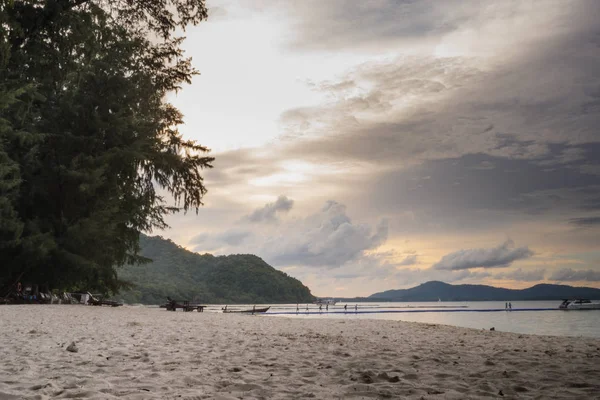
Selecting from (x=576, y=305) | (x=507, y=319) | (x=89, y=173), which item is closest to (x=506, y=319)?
(x=507, y=319)

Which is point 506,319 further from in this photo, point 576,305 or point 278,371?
point 278,371

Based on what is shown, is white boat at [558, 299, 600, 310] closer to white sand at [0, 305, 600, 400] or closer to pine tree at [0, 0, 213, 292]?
pine tree at [0, 0, 213, 292]

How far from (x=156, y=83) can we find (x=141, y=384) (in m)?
13.0

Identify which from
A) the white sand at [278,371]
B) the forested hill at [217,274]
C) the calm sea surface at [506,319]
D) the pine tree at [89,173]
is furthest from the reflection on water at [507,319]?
the forested hill at [217,274]

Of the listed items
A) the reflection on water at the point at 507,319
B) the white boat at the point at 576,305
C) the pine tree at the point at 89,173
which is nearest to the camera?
the pine tree at the point at 89,173

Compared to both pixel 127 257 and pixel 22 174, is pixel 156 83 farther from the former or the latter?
pixel 127 257

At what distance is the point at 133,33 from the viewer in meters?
13.6

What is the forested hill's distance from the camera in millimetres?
145875

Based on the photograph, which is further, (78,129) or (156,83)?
(78,129)

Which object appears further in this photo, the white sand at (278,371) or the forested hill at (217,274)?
the forested hill at (217,274)

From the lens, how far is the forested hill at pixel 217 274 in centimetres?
14588

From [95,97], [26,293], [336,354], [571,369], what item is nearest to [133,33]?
[336,354]

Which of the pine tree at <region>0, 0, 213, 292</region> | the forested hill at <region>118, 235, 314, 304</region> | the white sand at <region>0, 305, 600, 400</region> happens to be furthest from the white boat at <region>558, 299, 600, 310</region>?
the white sand at <region>0, 305, 600, 400</region>

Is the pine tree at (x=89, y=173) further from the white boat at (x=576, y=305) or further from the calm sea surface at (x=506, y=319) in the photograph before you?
the white boat at (x=576, y=305)
